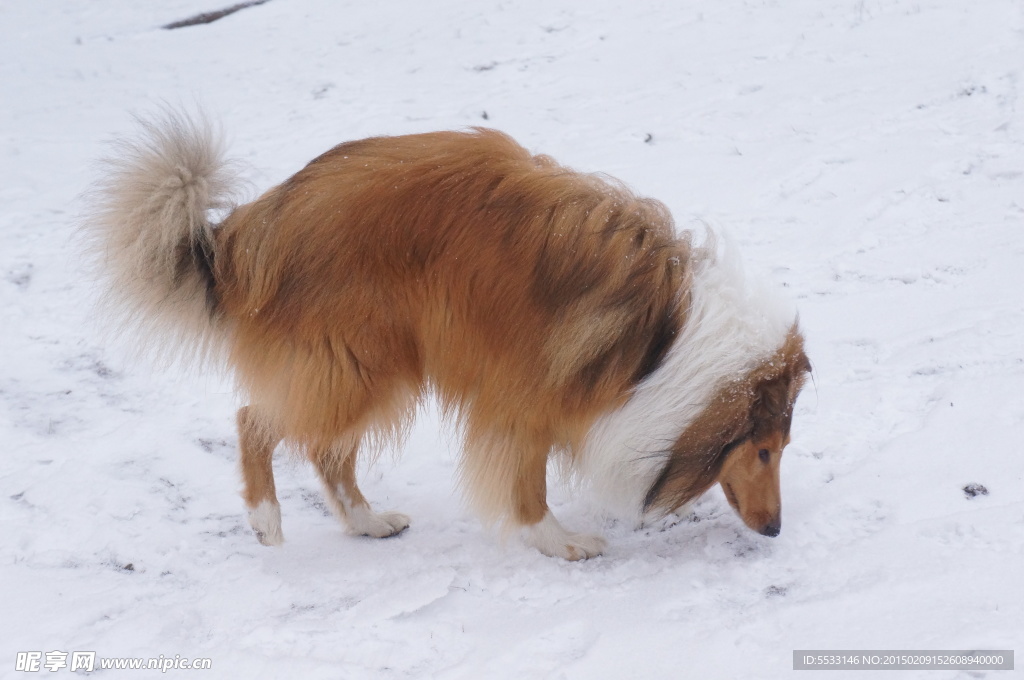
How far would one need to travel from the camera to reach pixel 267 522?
3.48 m

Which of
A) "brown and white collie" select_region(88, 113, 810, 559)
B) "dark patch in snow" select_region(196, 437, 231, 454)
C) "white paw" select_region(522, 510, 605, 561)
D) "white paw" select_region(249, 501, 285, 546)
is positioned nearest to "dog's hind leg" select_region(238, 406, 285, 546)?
"white paw" select_region(249, 501, 285, 546)

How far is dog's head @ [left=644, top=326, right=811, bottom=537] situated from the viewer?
3070 millimetres

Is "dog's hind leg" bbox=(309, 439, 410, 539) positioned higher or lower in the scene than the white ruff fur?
lower

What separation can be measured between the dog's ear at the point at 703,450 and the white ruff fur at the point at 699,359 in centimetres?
4

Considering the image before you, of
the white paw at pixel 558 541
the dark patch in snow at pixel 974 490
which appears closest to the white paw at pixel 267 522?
the white paw at pixel 558 541

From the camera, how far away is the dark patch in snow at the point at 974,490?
3.19 m

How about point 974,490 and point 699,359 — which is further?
point 974,490

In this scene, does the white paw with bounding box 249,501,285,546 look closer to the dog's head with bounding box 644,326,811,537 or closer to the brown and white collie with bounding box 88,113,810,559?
the brown and white collie with bounding box 88,113,810,559

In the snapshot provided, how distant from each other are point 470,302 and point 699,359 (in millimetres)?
801

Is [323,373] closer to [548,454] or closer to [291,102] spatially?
[548,454]

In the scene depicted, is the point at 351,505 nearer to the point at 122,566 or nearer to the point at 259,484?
the point at 259,484

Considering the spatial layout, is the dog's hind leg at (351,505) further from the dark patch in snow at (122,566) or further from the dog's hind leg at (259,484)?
the dark patch in snow at (122,566)

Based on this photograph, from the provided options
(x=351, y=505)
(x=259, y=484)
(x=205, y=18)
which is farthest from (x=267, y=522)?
(x=205, y=18)

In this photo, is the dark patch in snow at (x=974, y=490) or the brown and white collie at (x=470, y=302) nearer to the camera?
the brown and white collie at (x=470, y=302)
